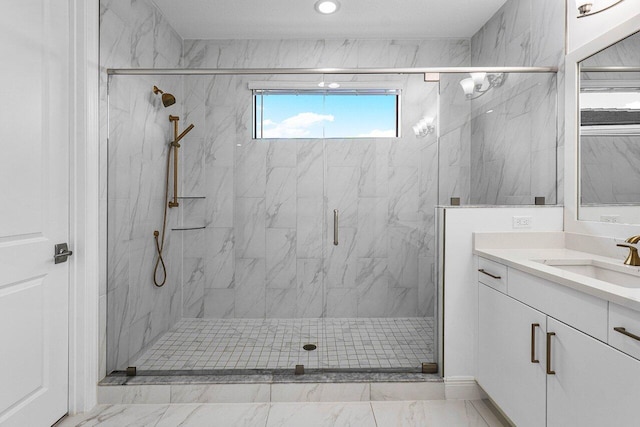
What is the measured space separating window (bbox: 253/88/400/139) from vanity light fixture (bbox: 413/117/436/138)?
0.17 m

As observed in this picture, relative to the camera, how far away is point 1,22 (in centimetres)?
151

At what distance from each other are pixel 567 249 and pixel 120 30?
9.89 ft

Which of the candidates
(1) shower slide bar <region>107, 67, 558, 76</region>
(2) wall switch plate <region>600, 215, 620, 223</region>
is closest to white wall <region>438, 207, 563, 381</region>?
(2) wall switch plate <region>600, 215, 620, 223</region>

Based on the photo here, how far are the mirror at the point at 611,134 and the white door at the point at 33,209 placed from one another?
8.98 feet

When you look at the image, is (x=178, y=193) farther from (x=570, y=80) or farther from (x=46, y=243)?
(x=570, y=80)

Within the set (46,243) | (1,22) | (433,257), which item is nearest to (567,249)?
(433,257)

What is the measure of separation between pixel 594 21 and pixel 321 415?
2517 millimetres

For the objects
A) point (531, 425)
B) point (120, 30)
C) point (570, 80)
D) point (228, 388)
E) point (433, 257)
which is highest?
point (120, 30)

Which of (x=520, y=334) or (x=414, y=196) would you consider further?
(x=414, y=196)

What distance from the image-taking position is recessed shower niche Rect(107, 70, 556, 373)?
226cm

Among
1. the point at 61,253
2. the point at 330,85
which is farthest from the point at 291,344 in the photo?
the point at 330,85

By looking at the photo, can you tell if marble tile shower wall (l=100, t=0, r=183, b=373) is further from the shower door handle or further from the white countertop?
the white countertop

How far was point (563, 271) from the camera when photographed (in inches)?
58.8

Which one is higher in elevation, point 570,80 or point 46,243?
point 570,80
